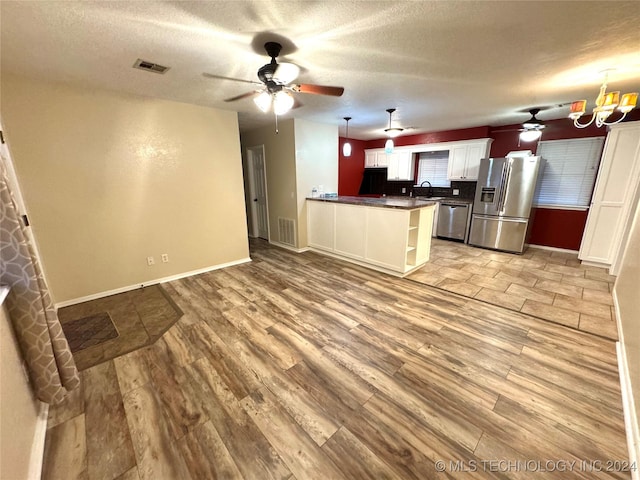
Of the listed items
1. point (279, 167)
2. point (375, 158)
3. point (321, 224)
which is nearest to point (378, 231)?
point (321, 224)

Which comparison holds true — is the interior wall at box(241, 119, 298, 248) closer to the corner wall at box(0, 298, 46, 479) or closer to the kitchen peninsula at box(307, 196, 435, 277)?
the kitchen peninsula at box(307, 196, 435, 277)

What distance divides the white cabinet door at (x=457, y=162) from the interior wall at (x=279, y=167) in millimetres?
3749

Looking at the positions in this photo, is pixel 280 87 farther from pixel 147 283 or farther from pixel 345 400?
pixel 147 283

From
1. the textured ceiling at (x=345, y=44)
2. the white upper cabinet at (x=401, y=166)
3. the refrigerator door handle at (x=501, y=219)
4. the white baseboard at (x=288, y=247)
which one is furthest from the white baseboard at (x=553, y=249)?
the white baseboard at (x=288, y=247)

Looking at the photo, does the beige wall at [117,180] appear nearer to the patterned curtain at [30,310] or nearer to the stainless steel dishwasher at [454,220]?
the patterned curtain at [30,310]

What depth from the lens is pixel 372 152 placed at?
7383mm

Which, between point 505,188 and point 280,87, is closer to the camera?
point 280,87

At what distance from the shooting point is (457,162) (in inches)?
227

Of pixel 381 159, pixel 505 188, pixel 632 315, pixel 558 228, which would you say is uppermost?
pixel 381 159

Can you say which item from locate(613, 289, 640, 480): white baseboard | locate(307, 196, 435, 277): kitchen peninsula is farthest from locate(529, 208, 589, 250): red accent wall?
locate(613, 289, 640, 480): white baseboard

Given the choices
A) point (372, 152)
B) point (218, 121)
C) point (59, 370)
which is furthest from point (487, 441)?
point (372, 152)

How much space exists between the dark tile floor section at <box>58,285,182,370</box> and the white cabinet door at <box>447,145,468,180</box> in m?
6.06

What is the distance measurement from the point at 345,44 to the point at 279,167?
10.6 ft

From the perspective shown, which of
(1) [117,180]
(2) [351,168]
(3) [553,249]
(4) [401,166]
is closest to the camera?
(1) [117,180]
